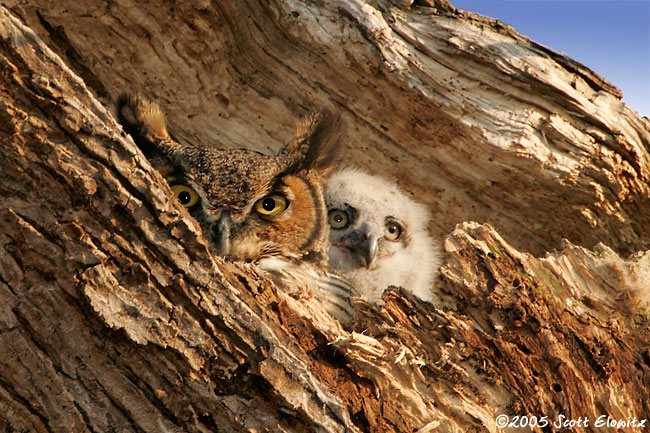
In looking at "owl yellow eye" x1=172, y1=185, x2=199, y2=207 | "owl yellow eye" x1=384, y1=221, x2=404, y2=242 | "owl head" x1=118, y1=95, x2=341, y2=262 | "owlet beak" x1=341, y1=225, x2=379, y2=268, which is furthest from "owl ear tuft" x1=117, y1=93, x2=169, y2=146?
"owl yellow eye" x1=384, y1=221, x2=404, y2=242

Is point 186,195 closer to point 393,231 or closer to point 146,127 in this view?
point 146,127

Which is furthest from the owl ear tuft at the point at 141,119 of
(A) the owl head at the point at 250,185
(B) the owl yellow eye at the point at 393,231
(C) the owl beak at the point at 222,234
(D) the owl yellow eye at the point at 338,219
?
(B) the owl yellow eye at the point at 393,231

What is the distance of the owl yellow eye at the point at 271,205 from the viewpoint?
209 centimetres

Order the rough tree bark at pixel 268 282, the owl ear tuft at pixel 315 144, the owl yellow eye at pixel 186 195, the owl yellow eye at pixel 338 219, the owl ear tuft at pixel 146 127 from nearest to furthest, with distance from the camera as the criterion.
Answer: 1. the rough tree bark at pixel 268 282
2. the owl yellow eye at pixel 186 195
3. the owl ear tuft at pixel 146 127
4. the owl ear tuft at pixel 315 144
5. the owl yellow eye at pixel 338 219

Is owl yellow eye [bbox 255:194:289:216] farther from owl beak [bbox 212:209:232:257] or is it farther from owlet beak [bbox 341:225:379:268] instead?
owlet beak [bbox 341:225:379:268]

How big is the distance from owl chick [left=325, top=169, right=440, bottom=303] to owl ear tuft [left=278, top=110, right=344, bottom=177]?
220 millimetres

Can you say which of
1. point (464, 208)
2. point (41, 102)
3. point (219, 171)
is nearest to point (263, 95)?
point (219, 171)

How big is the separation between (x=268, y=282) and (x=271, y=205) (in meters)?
0.61

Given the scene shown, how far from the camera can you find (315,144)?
7.59 feet

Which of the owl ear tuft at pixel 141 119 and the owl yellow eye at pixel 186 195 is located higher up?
the owl ear tuft at pixel 141 119

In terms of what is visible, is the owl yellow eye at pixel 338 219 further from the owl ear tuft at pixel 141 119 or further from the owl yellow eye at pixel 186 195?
the owl ear tuft at pixel 141 119

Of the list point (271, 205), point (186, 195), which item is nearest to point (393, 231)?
point (271, 205)

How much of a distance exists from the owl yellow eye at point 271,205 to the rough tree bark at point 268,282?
1.55 feet

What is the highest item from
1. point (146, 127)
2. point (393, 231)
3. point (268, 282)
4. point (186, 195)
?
point (393, 231)
